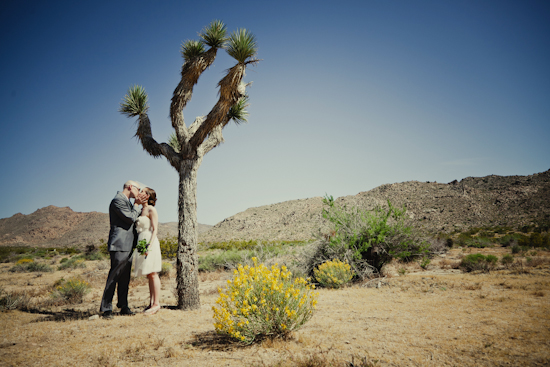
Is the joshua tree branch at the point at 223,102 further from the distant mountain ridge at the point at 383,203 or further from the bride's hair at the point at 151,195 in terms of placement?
the distant mountain ridge at the point at 383,203

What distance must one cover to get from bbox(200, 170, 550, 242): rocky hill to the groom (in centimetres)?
1689

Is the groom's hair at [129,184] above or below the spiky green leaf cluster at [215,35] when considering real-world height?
below

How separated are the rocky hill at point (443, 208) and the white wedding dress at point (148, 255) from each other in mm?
16742

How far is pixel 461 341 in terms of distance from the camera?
3.45m

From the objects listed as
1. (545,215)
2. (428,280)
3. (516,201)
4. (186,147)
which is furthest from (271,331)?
(516,201)

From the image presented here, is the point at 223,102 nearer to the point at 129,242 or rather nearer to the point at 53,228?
the point at 129,242

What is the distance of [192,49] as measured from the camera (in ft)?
21.6

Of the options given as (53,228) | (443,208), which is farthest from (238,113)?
(53,228)

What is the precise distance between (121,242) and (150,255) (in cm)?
59

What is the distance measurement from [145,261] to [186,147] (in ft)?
8.65

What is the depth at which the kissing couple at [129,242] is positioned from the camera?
5.10 metres

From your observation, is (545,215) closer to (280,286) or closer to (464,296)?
(464,296)

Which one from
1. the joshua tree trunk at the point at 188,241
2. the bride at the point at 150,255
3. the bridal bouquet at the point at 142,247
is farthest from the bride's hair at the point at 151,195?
the bridal bouquet at the point at 142,247

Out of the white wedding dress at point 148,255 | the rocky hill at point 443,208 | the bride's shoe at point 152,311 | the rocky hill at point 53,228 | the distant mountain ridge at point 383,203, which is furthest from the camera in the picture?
the rocky hill at point 53,228
